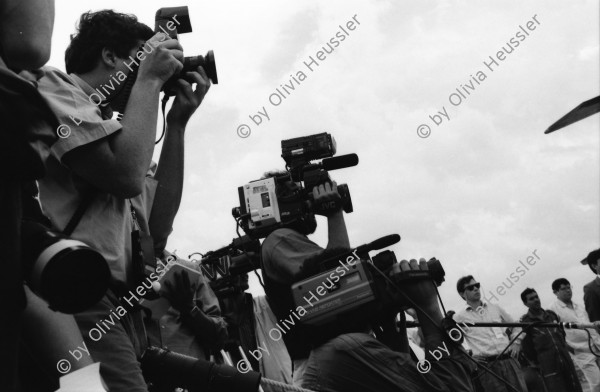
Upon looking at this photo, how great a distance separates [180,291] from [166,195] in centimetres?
114

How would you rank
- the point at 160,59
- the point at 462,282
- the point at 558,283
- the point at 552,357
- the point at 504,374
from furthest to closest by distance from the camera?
the point at 558,283
the point at 462,282
the point at 552,357
the point at 504,374
the point at 160,59

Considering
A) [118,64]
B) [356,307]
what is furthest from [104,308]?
[356,307]

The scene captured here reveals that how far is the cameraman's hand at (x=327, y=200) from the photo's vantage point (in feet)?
11.4

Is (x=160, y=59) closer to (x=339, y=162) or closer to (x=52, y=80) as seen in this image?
(x=52, y=80)

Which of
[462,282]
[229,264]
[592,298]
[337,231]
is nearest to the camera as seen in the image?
[337,231]

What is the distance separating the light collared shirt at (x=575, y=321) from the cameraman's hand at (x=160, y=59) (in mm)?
6395

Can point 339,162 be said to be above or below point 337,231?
above

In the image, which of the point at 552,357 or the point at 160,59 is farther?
the point at 552,357

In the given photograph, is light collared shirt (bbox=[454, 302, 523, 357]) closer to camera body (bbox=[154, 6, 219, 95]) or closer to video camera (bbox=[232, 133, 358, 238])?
video camera (bbox=[232, 133, 358, 238])

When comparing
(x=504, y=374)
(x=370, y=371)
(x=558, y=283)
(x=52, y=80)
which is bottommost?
(x=504, y=374)

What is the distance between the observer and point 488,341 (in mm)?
6633

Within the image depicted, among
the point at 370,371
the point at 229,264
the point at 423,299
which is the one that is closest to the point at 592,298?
the point at 229,264

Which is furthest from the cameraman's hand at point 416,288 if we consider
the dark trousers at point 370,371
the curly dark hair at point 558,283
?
the curly dark hair at point 558,283

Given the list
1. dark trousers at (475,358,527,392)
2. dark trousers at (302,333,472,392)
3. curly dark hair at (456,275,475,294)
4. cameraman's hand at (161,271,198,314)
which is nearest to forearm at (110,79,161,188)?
cameraman's hand at (161,271,198,314)
